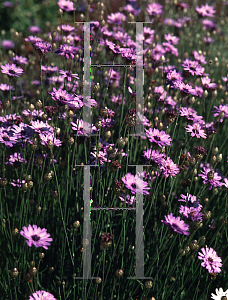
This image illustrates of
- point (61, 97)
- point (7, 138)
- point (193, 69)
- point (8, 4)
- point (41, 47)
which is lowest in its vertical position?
point (7, 138)

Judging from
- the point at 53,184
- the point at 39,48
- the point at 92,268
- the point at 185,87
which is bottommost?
the point at 92,268

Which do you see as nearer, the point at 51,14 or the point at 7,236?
the point at 7,236

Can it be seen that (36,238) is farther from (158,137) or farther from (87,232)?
(158,137)

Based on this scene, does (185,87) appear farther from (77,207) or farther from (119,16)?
(119,16)

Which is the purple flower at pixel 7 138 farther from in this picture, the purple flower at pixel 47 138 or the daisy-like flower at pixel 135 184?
the daisy-like flower at pixel 135 184

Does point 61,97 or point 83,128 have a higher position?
point 61,97

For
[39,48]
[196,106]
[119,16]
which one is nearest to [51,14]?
[119,16]

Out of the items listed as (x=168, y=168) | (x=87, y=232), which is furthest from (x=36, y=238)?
(x=168, y=168)

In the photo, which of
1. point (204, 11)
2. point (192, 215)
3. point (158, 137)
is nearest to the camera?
point (192, 215)

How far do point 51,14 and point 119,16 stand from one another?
4.37 metres

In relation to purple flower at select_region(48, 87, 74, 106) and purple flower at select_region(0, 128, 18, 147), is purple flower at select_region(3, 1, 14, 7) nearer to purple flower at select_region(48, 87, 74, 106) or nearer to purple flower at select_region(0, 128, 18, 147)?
purple flower at select_region(0, 128, 18, 147)

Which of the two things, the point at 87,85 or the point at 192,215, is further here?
the point at 87,85

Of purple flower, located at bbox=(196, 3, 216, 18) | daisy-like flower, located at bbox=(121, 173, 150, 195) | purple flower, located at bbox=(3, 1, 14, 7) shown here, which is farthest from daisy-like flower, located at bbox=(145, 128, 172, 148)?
purple flower, located at bbox=(3, 1, 14, 7)

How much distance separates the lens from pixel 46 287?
2176 mm
